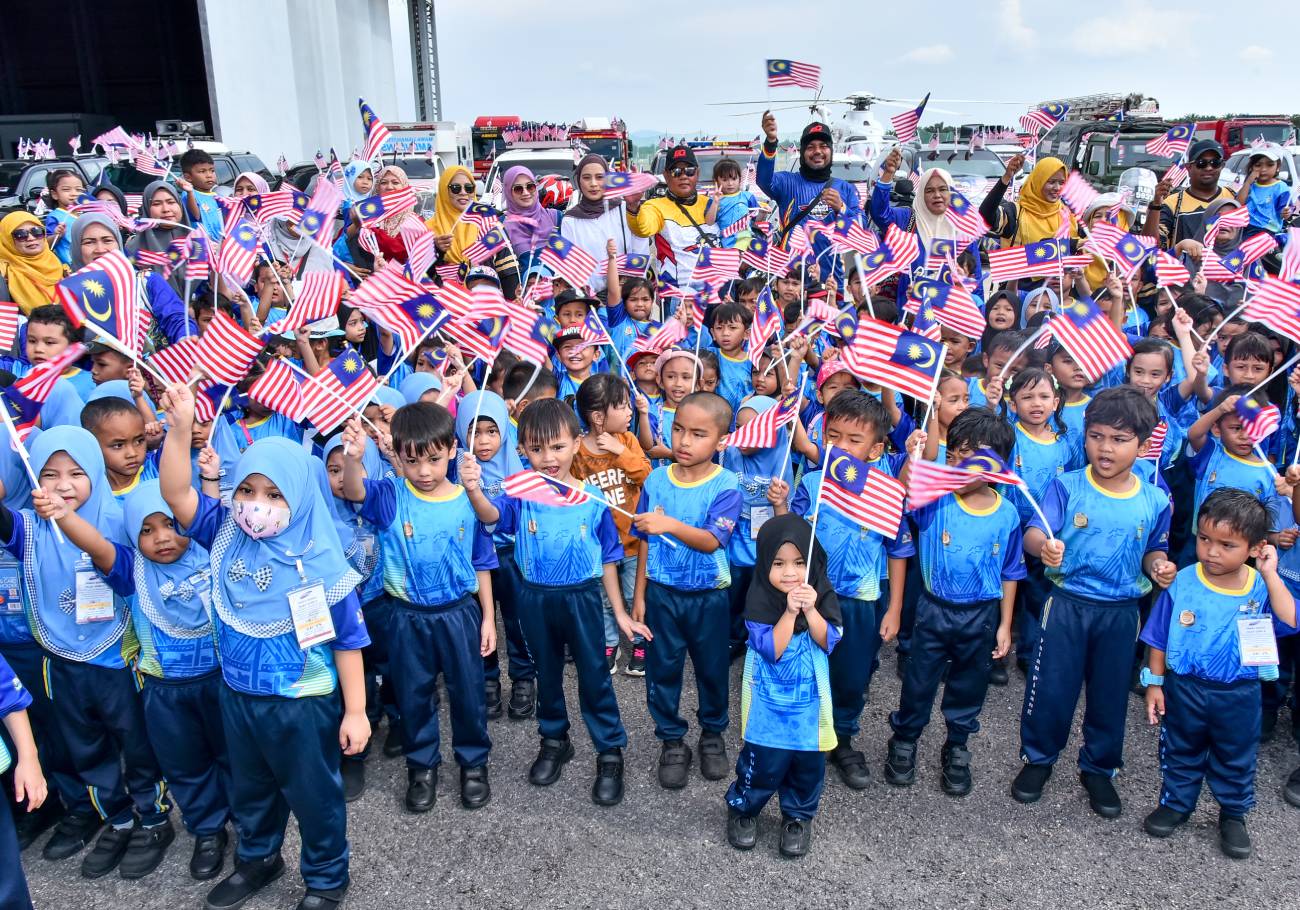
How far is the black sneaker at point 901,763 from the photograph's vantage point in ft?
12.5

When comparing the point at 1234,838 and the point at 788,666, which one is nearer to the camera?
the point at 788,666

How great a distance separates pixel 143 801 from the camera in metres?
3.39

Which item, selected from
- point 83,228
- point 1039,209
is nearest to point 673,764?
point 83,228

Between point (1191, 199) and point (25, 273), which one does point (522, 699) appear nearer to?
point (25, 273)

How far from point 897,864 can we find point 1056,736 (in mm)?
876

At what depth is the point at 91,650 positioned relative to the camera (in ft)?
10.5

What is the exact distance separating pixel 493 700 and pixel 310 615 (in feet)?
5.53

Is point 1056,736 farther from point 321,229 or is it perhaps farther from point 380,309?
point 321,229

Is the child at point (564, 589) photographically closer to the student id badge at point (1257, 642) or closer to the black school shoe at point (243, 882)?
the black school shoe at point (243, 882)

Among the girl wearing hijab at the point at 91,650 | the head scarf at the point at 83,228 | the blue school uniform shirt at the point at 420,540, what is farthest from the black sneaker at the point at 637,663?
the head scarf at the point at 83,228

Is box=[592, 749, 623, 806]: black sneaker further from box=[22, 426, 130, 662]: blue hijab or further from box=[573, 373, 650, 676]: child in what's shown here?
box=[22, 426, 130, 662]: blue hijab

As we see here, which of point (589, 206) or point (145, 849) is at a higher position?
point (589, 206)

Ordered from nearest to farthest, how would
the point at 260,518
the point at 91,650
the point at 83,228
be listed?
the point at 260,518
the point at 91,650
the point at 83,228

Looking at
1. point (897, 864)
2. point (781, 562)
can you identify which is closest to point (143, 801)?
point (781, 562)
